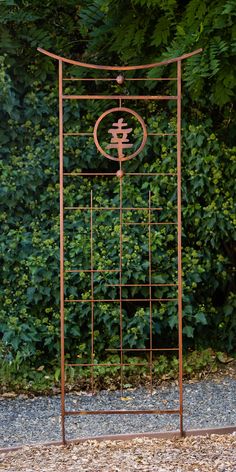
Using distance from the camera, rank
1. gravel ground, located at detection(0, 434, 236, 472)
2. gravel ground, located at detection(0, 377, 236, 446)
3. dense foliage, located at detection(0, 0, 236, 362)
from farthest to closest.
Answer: dense foliage, located at detection(0, 0, 236, 362) → gravel ground, located at detection(0, 377, 236, 446) → gravel ground, located at detection(0, 434, 236, 472)

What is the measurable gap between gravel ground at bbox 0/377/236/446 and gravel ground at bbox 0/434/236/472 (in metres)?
0.20

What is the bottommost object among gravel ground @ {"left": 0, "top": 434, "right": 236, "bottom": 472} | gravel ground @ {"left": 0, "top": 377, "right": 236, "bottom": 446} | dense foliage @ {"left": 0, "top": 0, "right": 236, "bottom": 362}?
gravel ground @ {"left": 0, "top": 434, "right": 236, "bottom": 472}

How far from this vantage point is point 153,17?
5.61m

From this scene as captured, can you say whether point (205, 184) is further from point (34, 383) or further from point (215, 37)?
point (34, 383)

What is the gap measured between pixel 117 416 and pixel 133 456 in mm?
802

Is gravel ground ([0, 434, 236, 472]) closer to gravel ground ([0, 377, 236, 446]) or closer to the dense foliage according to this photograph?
gravel ground ([0, 377, 236, 446])

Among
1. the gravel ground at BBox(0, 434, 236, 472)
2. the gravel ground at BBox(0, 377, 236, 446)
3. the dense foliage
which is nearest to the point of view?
the gravel ground at BBox(0, 434, 236, 472)

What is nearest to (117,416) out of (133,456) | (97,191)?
(133,456)

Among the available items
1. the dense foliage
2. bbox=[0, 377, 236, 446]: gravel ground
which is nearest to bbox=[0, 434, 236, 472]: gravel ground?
bbox=[0, 377, 236, 446]: gravel ground

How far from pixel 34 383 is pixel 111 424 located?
1054 millimetres

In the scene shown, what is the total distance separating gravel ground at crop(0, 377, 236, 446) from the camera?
4.70m

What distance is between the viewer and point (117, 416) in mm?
5023

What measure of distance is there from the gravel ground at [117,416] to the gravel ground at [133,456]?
0.20m

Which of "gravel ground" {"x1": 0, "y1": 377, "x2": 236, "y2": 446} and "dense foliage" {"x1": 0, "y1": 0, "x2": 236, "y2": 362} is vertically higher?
"dense foliage" {"x1": 0, "y1": 0, "x2": 236, "y2": 362}
